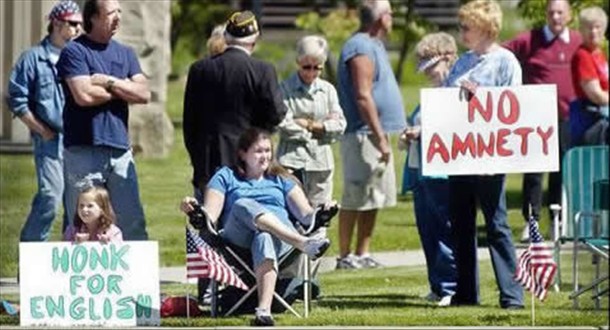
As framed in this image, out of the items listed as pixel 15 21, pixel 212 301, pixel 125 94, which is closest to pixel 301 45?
pixel 125 94

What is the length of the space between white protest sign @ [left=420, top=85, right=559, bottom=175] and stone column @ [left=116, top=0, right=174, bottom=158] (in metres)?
8.87

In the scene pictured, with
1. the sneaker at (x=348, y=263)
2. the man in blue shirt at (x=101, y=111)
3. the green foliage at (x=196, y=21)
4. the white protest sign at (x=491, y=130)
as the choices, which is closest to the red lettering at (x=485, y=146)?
the white protest sign at (x=491, y=130)

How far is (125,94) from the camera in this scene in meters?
12.7

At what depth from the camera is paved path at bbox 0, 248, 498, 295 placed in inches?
570

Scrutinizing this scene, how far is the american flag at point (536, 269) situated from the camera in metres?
11.9

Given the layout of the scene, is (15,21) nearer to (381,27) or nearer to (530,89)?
(381,27)

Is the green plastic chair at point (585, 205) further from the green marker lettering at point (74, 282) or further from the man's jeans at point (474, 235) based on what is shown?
the green marker lettering at point (74, 282)

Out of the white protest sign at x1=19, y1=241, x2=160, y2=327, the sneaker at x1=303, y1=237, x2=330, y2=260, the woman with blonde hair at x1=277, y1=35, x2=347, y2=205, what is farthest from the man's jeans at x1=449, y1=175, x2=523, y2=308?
the white protest sign at x1=19, y1=241, x2=160, y2=327

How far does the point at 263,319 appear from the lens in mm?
11344

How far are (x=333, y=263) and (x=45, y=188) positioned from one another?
2335 millimetres

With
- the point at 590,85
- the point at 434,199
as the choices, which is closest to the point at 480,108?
the point at 434,199

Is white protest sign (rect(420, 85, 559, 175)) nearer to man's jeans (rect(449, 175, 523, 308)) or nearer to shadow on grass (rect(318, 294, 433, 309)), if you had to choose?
man's jeans (rect(449, 175, 523, 308))

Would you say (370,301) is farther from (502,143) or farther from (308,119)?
(308,119)

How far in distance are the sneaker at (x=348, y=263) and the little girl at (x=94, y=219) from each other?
→ 11.5ft
